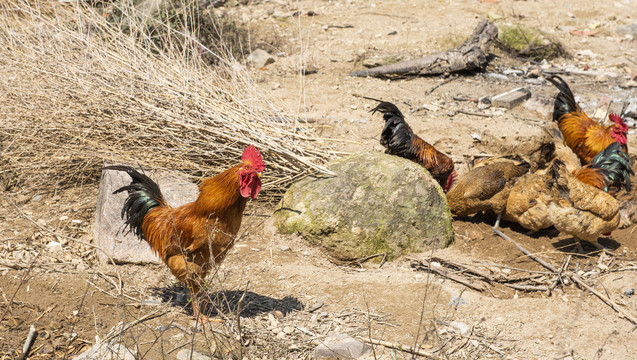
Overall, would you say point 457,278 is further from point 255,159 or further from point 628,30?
point 628,30

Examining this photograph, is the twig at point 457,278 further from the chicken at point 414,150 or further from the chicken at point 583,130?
the chicken at point 583,130

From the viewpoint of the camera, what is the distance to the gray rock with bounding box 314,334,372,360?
11.2 feet

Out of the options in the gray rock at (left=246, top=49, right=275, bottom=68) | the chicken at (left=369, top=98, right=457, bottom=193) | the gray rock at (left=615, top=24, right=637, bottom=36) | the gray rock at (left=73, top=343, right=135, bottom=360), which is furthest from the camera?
the gray rock at (left=615, top=24, right=637, bottom=36)

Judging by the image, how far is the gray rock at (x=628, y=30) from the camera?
10609mm

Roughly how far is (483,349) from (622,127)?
13.6 feet

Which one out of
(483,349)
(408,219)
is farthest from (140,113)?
(483,349)

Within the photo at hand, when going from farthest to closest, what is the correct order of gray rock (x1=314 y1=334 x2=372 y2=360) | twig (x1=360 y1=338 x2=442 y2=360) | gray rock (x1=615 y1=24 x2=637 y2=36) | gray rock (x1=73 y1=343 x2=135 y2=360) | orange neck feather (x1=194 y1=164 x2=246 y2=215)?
1. gray rock (x1=615 y1=24 x2=637 y2=36)
2. orange neck feather (x1=194 y1=164 x2=246 y2=215)
3. gray rock (x1=314 y1=334 x2=372 y2=360)
4. twig (x1=360 y1=338 x2=442 y2=360)
5. gray rock (x1=73 y1=343 x2=135 y2=360)

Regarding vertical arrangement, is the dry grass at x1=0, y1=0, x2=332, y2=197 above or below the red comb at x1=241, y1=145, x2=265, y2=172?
below

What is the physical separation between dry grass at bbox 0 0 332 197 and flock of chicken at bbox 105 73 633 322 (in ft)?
3.59

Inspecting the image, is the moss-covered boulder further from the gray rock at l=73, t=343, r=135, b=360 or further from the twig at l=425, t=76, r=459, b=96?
the twig at l=425, t=76, r=459, b=96

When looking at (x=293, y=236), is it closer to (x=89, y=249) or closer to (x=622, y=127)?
(x=89, y=249)

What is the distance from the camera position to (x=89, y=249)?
485 centimetres

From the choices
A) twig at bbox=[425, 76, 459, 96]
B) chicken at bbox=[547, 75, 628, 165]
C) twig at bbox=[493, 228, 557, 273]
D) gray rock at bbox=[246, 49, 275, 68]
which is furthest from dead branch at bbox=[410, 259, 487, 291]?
gray rock at bbox=[246, 49, 275, 68]

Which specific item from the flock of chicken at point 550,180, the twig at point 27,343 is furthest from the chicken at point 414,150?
the twig at point 27,343
